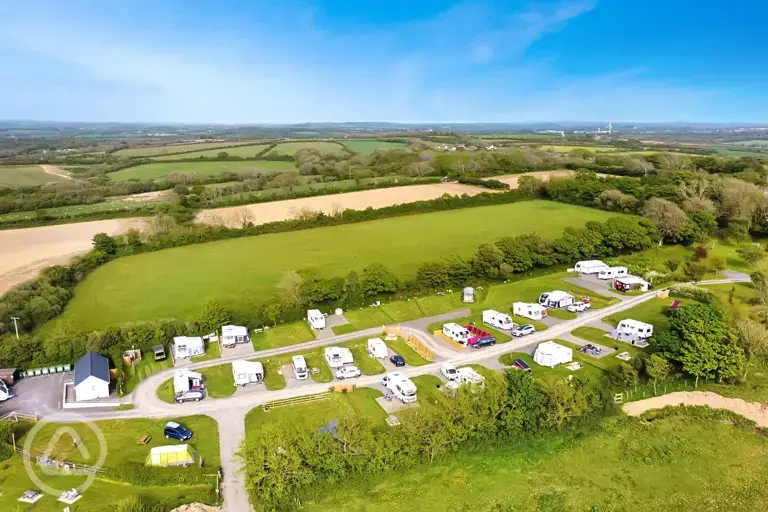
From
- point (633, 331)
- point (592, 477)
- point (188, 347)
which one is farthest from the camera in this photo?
point (633, 331)

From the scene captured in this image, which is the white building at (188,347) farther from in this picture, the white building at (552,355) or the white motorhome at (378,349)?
the white building at (552,355)

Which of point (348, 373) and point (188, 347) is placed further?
point (188, 347)

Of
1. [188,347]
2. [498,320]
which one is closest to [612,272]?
[498,320]

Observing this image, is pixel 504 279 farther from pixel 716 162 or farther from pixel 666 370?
pixel 716 162

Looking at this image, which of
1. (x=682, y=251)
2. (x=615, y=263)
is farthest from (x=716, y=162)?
(x=615, y=263)

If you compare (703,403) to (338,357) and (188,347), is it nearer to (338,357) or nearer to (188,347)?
(338,357)

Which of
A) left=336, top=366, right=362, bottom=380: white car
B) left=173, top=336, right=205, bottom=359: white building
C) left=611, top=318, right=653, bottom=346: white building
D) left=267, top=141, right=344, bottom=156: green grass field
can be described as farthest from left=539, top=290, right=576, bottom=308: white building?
left=267, top=141, right=344, bottom=156: green grass field

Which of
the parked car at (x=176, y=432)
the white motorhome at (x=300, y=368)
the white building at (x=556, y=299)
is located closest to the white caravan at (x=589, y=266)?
the white building at (x=556, y=299)
